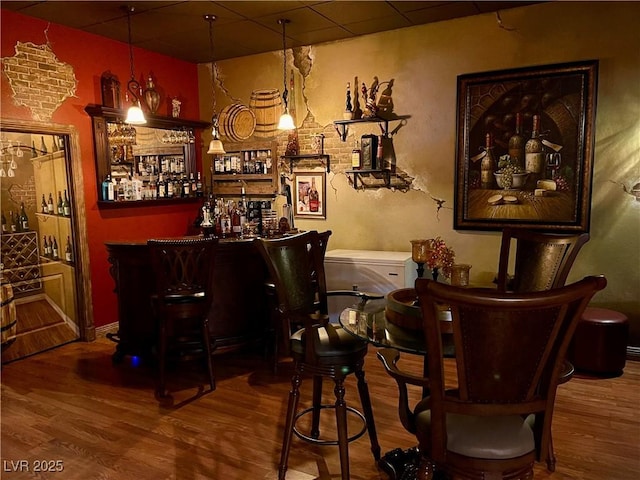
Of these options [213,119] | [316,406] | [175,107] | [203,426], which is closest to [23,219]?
[175,107]

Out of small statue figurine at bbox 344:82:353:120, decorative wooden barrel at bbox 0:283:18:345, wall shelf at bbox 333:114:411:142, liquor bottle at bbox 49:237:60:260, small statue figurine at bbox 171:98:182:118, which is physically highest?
small statue figurine at bbox 171:98:182:118

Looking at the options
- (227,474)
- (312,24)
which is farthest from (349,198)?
(227,474)

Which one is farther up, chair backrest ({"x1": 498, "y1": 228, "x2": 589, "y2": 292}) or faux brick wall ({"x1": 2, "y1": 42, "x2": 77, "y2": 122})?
faux brick wall ({"x1": 2, "y1": 42, "x2": 77, "y2": 122})

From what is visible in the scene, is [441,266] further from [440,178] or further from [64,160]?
[64,160]

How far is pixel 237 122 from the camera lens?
18.1 ft

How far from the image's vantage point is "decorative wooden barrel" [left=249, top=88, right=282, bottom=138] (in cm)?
523

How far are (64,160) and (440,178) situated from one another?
136 inches

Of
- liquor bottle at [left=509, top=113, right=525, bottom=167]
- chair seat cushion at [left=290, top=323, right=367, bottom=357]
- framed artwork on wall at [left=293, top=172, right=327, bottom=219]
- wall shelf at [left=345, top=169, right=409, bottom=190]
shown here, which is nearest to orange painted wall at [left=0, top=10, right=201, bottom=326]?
framed artwork on wall at [left=293, top=172, right=327, bottom=219]

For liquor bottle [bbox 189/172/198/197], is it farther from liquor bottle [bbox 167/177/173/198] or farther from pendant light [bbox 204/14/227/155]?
pendant light [bbox 204/14/227/155]

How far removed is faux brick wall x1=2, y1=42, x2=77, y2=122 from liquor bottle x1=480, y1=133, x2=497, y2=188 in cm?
373

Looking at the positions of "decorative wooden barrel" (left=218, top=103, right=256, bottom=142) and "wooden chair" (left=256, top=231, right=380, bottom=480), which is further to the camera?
"decorative wooden barrel" (left=218, top=103, right=256, bottom=142)

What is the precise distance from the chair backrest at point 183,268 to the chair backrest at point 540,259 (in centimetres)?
192

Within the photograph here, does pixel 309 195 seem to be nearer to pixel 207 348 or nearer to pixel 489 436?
pixel 207 348

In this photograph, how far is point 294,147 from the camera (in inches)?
201
